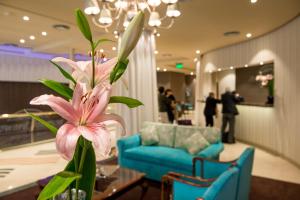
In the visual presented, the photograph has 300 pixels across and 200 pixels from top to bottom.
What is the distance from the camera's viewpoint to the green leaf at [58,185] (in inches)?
23.4

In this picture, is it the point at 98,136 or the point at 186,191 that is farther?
the point at 186,191

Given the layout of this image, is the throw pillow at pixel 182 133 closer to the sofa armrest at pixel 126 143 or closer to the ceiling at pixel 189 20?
the sofa armrest at pixel 126 143

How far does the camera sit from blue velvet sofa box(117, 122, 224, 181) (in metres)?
3.79

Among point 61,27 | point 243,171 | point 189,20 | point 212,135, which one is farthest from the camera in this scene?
point 61,27

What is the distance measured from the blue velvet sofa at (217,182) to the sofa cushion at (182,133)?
0.90 metres

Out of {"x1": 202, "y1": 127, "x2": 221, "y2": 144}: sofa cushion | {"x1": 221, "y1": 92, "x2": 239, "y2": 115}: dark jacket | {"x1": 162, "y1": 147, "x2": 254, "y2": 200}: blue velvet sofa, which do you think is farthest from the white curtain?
{"x1": 221, "y1": 92, "x2": 239, "y2": 115}: dark jacket

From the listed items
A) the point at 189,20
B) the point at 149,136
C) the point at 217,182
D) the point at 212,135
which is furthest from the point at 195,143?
the point at 189,20

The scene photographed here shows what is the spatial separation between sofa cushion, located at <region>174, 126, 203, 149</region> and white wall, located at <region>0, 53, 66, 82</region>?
→ 6.40m

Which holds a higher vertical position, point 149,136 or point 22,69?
point 22,69

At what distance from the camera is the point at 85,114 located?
2.21 feet

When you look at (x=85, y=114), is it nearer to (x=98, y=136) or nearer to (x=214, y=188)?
(x=98, y=136)

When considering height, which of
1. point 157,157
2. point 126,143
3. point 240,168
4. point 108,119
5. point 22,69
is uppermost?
point 22,69

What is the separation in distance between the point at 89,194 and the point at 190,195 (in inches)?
72.9

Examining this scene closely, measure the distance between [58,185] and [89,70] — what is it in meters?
0.33
